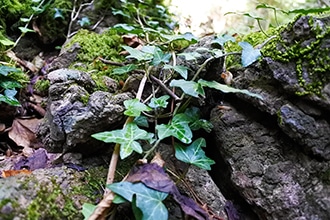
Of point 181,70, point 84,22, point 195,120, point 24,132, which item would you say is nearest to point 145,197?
point 195,120

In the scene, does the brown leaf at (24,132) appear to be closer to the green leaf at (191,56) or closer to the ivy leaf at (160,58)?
the ivy leaf at (160,58)

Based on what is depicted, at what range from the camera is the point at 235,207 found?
3.71 feet

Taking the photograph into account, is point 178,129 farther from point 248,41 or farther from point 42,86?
point 42,86

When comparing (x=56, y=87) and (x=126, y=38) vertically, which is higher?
(x=126, y=38)

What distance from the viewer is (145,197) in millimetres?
819

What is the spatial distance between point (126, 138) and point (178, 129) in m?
0.18

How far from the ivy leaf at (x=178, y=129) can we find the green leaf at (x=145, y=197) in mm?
184

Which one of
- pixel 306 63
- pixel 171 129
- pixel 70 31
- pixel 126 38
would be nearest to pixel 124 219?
pixel 171 129

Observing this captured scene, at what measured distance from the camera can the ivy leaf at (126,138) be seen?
907mm

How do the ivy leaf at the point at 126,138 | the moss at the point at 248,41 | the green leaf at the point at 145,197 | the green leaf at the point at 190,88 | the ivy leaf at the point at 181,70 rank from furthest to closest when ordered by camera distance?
the moss at the point at 248,41 < the ivy leaf at the point at 181,70 < the green leaf at the point at 190,88 < the ivy leaf at the point at 126,138 < the green leaf at the point at 145,197

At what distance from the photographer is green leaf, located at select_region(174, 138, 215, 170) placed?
99cm

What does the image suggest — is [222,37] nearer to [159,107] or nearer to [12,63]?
[159,107]

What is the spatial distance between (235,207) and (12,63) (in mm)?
1402

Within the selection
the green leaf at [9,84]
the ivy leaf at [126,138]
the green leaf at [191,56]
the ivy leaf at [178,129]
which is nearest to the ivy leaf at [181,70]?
the green leaf at [191,56]
